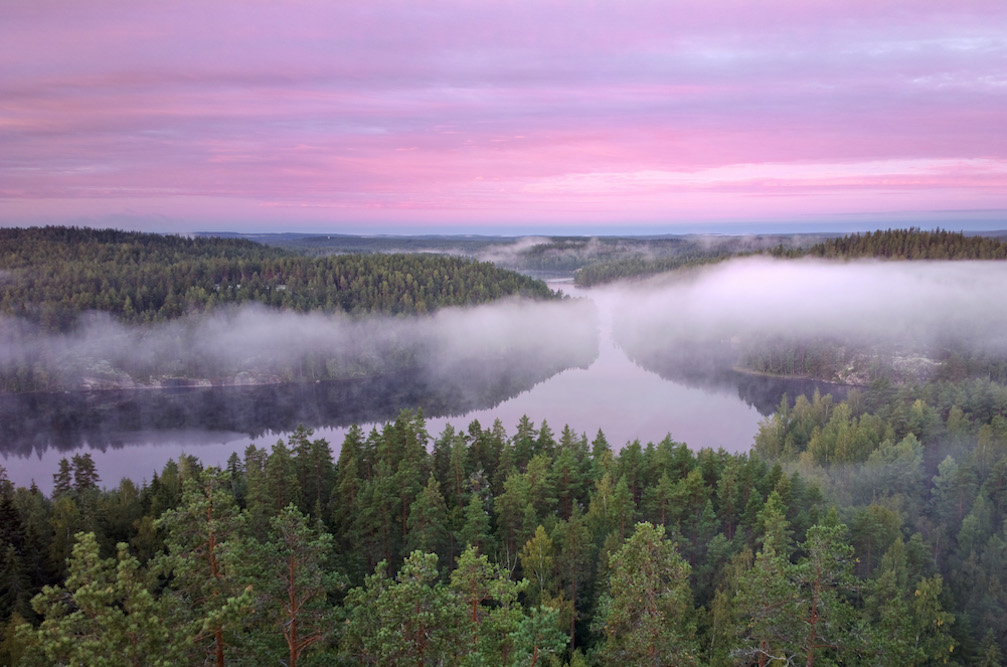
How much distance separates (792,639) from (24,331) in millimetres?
135683

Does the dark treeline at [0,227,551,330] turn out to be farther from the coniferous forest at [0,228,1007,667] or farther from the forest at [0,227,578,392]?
the coniferous forest at [0,228,1007,667]

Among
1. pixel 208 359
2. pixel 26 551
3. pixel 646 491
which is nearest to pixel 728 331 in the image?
pixel 208 359

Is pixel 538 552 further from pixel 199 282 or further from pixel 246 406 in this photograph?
pixel 199 282

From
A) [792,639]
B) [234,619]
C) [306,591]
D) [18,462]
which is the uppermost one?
[234,619]

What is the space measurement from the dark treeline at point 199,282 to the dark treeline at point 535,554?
90604mm

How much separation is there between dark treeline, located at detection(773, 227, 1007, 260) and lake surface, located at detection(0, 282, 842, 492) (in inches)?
2735

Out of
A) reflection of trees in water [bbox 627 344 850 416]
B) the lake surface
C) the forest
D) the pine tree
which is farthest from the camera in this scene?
the forest

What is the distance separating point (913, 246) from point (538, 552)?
16095cm

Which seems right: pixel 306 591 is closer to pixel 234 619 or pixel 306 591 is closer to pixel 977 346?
pixel 234 619

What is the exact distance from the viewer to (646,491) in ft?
112

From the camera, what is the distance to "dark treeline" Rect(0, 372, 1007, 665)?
11367mm

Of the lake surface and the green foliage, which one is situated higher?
the green foliage

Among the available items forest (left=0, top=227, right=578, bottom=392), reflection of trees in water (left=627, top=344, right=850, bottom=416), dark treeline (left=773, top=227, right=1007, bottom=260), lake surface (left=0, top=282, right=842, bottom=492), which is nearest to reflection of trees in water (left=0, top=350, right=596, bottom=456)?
lake surface (left=0, top=282, right=842, bottom=492)

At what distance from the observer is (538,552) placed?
2612 centimetres
